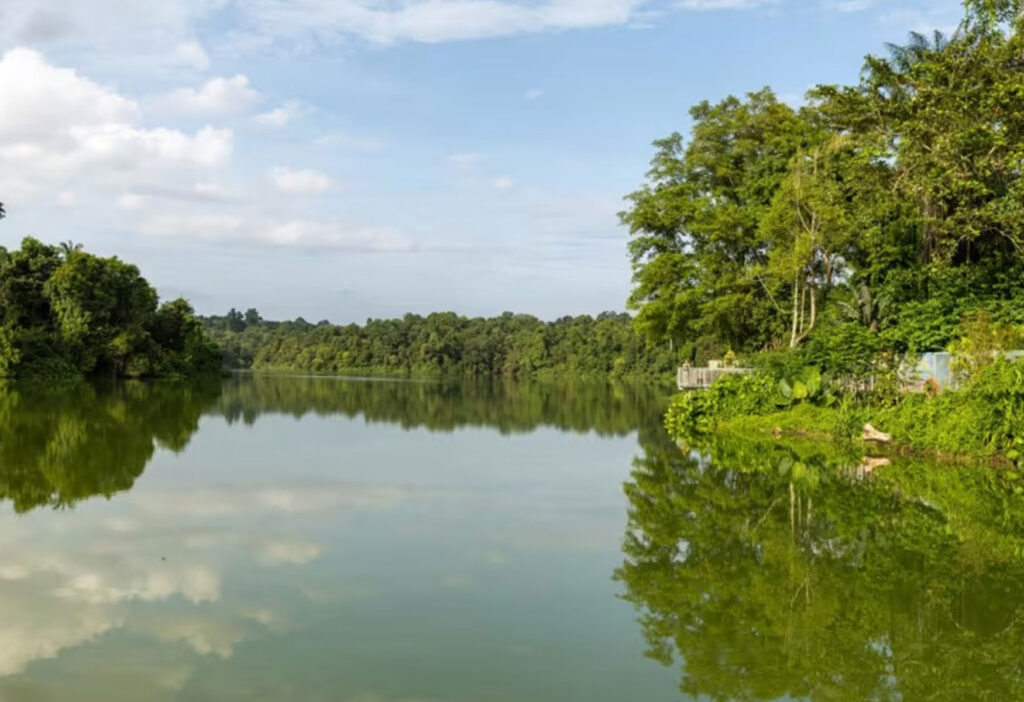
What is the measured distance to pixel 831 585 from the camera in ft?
25.3

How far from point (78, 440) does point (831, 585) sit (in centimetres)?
1575

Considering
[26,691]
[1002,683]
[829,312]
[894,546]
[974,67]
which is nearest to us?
[26,691]

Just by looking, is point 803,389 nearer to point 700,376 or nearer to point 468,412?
point 700,376

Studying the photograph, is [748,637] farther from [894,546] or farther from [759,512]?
[759,512]

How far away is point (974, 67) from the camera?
1881 centimetres

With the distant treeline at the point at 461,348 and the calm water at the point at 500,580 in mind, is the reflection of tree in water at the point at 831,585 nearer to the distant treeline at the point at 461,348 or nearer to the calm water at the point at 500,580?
the calm water at the point at 500,580

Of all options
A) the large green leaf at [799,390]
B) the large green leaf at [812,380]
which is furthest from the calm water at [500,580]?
the large green leaf at [799,390]

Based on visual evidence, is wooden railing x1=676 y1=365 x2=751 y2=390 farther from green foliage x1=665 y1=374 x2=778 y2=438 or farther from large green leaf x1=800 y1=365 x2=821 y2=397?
large green leaf x1=800 y1=365 x2=821 y2=397

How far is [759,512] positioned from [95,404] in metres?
25.8

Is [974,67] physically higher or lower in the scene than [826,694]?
higher

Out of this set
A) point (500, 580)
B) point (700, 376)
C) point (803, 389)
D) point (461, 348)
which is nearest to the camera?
point (500, 580)

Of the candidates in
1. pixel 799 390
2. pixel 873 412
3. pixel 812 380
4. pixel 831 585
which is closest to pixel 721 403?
pixel 799 390

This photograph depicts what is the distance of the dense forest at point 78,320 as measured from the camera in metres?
47.1

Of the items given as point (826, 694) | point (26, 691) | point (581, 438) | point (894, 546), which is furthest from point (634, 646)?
point (581, 438)
